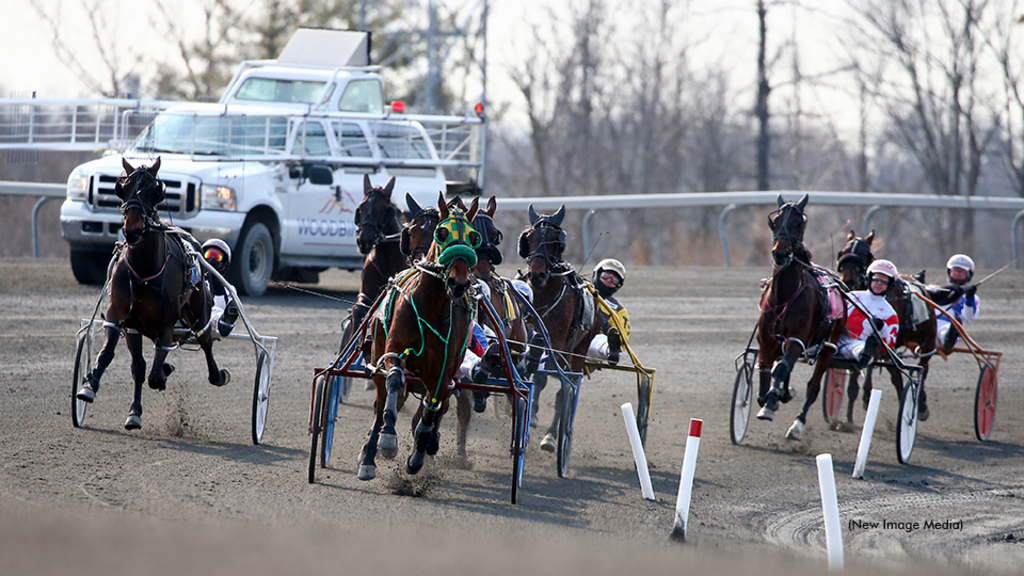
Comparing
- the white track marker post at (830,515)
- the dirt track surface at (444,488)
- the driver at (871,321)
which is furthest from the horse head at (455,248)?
the driver at (871,321)

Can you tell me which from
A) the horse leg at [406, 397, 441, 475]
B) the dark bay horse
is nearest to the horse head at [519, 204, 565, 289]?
the dark bay horse

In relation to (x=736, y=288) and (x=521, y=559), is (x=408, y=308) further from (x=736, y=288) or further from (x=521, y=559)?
(x=736, y=288)

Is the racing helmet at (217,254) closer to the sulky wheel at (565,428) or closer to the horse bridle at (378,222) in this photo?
the horse bridle at (378,222)

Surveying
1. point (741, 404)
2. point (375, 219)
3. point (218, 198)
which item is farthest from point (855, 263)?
point (218, 198)

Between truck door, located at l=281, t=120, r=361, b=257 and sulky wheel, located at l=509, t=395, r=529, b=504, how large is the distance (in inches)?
405

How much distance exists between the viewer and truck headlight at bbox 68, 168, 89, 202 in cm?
1673

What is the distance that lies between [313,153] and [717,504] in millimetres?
11358

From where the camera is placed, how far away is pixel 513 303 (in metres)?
9.48

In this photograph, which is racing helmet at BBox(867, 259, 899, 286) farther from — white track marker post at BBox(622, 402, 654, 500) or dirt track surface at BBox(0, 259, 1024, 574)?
white track marker post at BBox(622, 402, 654, 500)

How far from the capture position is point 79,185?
16.8 m

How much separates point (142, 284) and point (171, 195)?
7.92 m

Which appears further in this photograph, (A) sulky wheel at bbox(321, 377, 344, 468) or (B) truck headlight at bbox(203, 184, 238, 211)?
(B) truck headlight at bbox(203, 184, 238, 211)

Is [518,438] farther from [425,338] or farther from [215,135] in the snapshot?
[215,135]

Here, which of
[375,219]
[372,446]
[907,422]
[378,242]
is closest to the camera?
[372,446]
